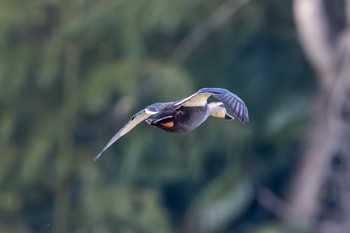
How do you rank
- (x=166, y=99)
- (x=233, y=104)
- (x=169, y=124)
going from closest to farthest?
(x=233, y=104) < (x=169, y=124) < (x=166, y=99)

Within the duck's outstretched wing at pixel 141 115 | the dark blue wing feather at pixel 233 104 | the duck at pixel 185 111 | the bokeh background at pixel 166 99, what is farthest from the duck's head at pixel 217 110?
the bokeh background at pixel 166 99

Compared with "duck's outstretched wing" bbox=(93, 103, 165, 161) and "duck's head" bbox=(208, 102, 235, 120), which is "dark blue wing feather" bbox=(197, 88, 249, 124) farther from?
"duck's head" bbox=(208, 102, 235, 120)

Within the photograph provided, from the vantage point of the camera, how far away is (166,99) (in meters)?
11.9

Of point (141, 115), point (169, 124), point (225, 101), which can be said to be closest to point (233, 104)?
point (225, 101)

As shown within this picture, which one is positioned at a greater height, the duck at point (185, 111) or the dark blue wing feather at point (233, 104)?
the dark blue wing feather at point (233, 104)

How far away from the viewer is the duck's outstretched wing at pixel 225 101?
4988 millimetres

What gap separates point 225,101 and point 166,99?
6.79 metres

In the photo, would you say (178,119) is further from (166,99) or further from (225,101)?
(166,99)

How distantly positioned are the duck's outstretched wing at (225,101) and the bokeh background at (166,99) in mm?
6479

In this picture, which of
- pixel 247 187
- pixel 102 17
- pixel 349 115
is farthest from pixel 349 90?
pixel 102 17

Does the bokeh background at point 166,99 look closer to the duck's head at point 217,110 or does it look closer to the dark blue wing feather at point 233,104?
the duck's head at point 217,110

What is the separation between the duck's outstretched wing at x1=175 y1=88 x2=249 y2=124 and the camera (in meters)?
4.99

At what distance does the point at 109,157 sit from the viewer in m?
13.1

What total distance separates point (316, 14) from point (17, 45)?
2.62 meters
